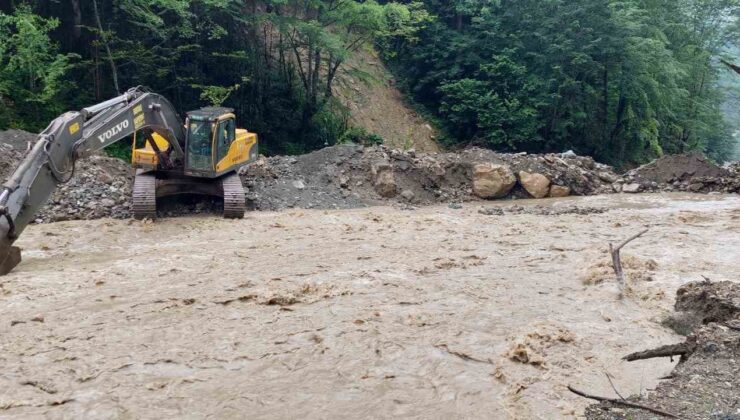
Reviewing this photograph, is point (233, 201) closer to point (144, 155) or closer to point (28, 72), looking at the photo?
point (144, 155)

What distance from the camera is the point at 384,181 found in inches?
644

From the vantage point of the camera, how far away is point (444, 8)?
89.9 ft

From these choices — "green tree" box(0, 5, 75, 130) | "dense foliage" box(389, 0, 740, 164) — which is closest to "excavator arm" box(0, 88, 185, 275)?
"green tree" box(0, 5, 75, 130)

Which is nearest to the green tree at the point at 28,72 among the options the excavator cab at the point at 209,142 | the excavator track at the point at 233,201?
the excavator cab at the point at 209,142

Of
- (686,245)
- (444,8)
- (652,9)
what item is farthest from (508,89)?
(686,245)

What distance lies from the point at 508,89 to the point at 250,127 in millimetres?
11114

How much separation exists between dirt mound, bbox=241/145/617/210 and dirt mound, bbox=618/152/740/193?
812 mm

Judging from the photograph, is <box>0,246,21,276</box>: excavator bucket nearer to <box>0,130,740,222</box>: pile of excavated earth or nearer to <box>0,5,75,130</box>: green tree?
<box>0,130,740,222</box>: pile of excavated earth

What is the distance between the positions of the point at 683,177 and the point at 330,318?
50.8ft

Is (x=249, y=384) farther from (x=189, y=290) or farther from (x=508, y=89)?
A: (x=508, y=89)

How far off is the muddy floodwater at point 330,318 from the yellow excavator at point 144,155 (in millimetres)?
790

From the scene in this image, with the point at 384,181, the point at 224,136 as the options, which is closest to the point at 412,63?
the point at 384,181

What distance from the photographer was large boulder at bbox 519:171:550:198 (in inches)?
696

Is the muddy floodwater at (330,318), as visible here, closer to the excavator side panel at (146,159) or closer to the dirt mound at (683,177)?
the excavator side panel at (146,159)
